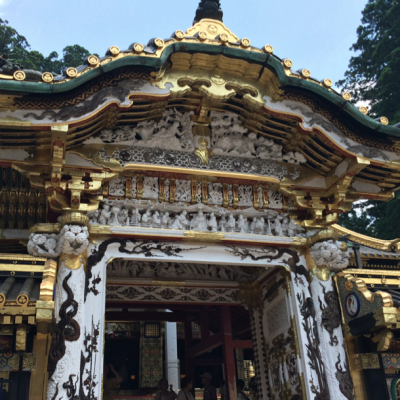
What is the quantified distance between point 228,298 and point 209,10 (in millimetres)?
5465

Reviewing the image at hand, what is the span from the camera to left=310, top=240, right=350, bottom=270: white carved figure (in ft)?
24.0

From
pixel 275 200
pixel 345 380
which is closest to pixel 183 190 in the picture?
pixel 275 200

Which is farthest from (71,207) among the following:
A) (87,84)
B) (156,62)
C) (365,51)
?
(365,51)

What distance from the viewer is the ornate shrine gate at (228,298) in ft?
19.6

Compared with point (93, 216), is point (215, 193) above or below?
above

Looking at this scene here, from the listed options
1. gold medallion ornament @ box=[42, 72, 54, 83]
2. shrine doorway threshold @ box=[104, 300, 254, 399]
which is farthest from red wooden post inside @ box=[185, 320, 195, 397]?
gold medallion ornament @ box=[42, 72, 54, 83]

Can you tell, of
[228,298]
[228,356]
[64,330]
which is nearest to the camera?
[64,330]

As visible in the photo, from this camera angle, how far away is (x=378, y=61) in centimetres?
2295

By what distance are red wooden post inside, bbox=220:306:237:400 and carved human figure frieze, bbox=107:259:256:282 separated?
56.7 inches

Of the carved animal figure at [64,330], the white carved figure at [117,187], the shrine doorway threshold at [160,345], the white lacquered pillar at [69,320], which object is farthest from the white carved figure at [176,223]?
the shrine doorway threshold at [160,345]

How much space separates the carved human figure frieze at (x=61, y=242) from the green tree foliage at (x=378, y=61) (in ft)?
55.7

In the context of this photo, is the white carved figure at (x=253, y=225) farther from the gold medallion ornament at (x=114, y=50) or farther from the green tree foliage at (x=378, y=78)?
the green tree foliage at (x=378, y=78)

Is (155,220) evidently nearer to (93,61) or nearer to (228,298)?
(93,61)

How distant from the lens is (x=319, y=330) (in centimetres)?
705
